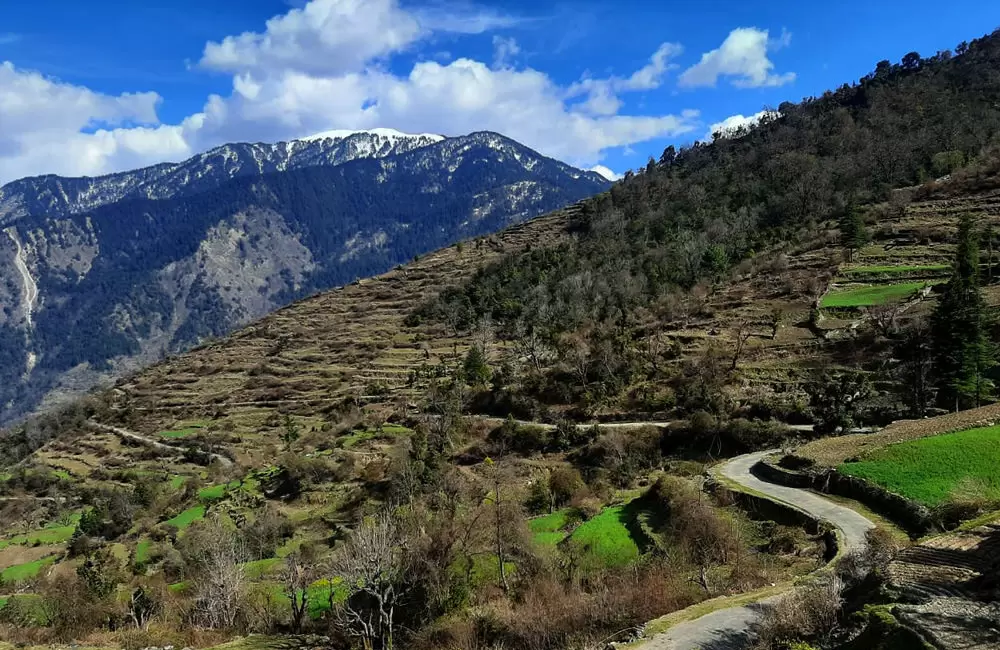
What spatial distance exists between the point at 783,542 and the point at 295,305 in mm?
152549

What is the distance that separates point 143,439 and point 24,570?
1682 inches

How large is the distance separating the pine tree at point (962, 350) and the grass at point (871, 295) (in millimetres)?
18232

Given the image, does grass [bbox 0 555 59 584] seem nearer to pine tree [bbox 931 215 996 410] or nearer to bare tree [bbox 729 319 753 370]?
bare tree [bbox 729 319 753 370]

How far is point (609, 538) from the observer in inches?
1019

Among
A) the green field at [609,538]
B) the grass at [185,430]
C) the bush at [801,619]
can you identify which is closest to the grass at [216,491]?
the grass at [185,430]

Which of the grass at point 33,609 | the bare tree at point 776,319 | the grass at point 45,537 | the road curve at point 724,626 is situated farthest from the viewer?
the grass at point 45,537

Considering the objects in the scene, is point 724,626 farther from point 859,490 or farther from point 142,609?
Answer: point 142,609

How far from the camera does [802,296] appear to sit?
65500mm

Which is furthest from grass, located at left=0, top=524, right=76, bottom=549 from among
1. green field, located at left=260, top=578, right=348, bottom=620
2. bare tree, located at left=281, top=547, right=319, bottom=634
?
green field, located at left=260, top=578, right=348, bottom=620

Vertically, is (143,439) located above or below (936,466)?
below

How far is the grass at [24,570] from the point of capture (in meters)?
50.5

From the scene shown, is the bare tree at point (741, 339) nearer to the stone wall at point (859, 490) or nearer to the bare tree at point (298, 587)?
the stone wall at point (859, 490)

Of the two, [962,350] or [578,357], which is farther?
[578,357]

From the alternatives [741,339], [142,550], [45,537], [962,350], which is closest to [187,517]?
[142,550]
